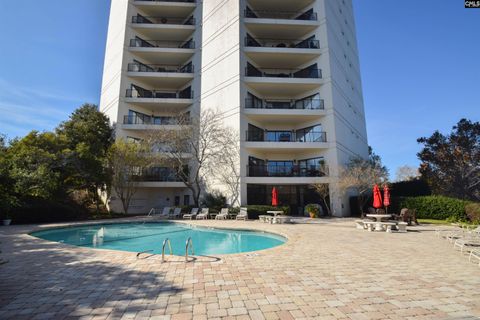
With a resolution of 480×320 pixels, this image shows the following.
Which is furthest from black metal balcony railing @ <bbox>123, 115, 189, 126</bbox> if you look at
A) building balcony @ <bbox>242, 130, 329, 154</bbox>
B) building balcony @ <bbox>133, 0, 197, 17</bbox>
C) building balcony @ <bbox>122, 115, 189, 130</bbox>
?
building balcony @ <bbox>133, 0, 197, 17</bbox>

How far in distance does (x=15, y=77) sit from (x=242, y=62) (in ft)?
52.0

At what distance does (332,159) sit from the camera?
1975cm

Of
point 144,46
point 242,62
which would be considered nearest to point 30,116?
point 144,46

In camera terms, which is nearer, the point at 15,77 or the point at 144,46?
the point at 15,77

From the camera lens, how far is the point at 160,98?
25.6 meters

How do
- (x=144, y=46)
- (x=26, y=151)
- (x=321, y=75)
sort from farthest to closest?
(x=144, y=46) < (x=321, y=75) < (x=26, y=151)

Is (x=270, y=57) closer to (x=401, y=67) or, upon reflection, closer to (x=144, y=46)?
(x=401, y=67)

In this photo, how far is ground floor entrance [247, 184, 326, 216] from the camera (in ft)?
68.8

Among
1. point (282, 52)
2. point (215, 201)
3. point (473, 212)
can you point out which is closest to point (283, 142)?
point (215, 201)

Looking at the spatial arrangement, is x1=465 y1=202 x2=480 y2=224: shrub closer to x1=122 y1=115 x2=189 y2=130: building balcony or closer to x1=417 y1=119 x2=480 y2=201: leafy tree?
x1=417 y1=119 x2=480 y2=201: leafy tree

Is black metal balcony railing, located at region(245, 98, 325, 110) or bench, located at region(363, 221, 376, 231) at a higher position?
black metal balcony railing, located at region(245, 98, 325, 110)

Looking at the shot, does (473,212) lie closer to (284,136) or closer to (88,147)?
(284,136)

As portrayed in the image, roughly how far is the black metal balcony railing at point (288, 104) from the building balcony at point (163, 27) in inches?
468

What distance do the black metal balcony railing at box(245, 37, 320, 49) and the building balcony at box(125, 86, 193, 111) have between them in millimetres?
8169
